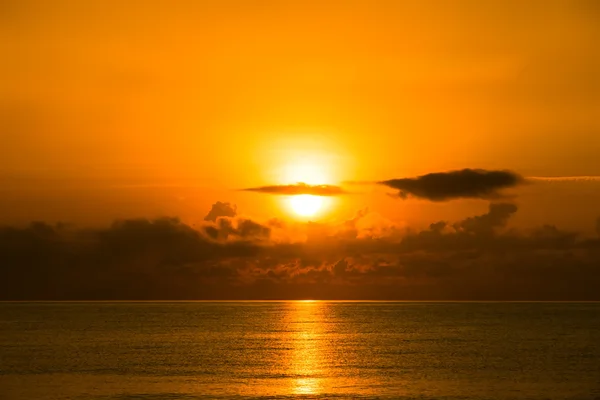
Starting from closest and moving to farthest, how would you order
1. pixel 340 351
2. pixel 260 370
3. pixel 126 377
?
pixel 126 377 < pixel 260 370 < pixel 340 351

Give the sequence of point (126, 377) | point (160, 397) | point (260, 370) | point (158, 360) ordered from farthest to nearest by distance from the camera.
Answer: point (158, 360) → point (260, 370) → point (126, 377) → point (160, 397)

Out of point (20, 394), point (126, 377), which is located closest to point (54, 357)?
point (126, 377)

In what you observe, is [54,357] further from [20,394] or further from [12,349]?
[20,394]

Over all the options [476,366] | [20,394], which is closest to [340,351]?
[476,366]

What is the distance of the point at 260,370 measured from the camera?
97.7 m

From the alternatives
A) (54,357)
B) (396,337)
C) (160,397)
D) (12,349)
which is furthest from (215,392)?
(396,337)

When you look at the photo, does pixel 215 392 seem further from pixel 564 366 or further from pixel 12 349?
pixel 12 349

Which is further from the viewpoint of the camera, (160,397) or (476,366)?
(476,366)

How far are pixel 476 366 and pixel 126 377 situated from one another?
140 ft

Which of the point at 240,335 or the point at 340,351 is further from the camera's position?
the point at 240,335

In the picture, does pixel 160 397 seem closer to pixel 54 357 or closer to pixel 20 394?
pixel 20 394

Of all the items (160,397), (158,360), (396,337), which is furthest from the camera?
(396,337)

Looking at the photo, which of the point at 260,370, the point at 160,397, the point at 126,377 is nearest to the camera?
the point at 160,397

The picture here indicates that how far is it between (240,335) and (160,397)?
99827 millimetres
